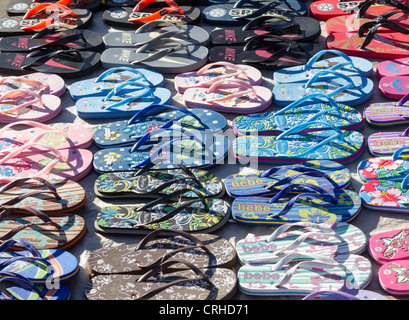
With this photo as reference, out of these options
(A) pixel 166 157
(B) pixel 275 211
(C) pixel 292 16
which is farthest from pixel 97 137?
(C) pixel 292 16

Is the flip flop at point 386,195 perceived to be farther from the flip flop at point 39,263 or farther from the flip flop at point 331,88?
the flip flop at point 39,263

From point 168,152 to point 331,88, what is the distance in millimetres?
807

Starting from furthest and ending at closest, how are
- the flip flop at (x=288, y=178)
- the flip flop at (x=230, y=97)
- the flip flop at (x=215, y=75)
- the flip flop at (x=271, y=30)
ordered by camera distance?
the flip flop at (x=271, y=30), the flip flop at (x=215, y=75), the flip flop at (x=230, y=97), the flip flop at (x=288, y=178)

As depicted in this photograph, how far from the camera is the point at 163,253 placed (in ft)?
5.78

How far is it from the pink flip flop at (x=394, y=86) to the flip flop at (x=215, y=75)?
54cm

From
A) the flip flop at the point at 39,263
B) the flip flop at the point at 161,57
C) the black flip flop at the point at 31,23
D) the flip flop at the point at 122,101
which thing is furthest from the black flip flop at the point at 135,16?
the flip flop at the point at 39,263

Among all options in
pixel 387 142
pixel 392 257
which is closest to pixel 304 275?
pixel 392 257

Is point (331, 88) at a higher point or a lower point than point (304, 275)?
higher

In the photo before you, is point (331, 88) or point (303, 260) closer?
point (303, 260)

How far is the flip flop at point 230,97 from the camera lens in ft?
7.75

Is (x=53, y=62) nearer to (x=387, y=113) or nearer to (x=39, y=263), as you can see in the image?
(x=39, y=263)

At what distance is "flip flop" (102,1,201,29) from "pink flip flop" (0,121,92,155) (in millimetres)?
906

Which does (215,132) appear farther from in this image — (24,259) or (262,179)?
(24,259)

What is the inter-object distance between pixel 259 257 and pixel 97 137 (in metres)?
0.89
